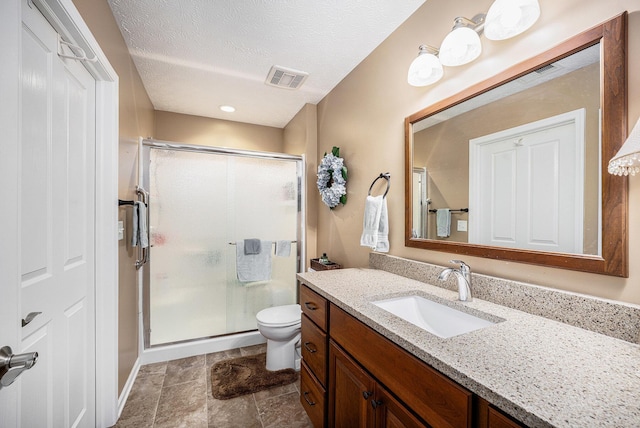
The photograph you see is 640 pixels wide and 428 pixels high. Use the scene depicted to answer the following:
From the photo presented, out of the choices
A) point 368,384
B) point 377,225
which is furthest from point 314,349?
point 377,225

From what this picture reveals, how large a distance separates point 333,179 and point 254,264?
1.14 meters

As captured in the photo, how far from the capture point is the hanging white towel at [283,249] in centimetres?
272

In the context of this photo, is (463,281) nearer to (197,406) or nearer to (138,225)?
(197,406)

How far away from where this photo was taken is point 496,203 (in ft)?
3.82

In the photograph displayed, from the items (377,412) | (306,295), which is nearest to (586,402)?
(377,412)

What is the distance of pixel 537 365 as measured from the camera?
646mm

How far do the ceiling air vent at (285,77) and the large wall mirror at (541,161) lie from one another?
→ 1276 mm

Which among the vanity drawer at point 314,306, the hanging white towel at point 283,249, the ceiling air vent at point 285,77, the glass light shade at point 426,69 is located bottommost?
the vanity drawer at point 314,306

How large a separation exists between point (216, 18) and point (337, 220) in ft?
5.52

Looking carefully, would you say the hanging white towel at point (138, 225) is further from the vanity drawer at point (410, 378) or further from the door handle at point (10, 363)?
the vanity drawer at point (410, 378)

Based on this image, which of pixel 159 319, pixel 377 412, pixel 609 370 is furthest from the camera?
pixel 159 319

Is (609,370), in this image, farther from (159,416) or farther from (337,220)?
(159,416)

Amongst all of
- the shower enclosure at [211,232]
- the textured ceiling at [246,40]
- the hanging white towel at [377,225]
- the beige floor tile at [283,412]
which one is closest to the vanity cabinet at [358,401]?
the beige floor tile at [283,412]

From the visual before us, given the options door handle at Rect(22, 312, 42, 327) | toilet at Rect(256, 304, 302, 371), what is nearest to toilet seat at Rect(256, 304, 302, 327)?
toilet at Rect(256, 304, 302, 371)
